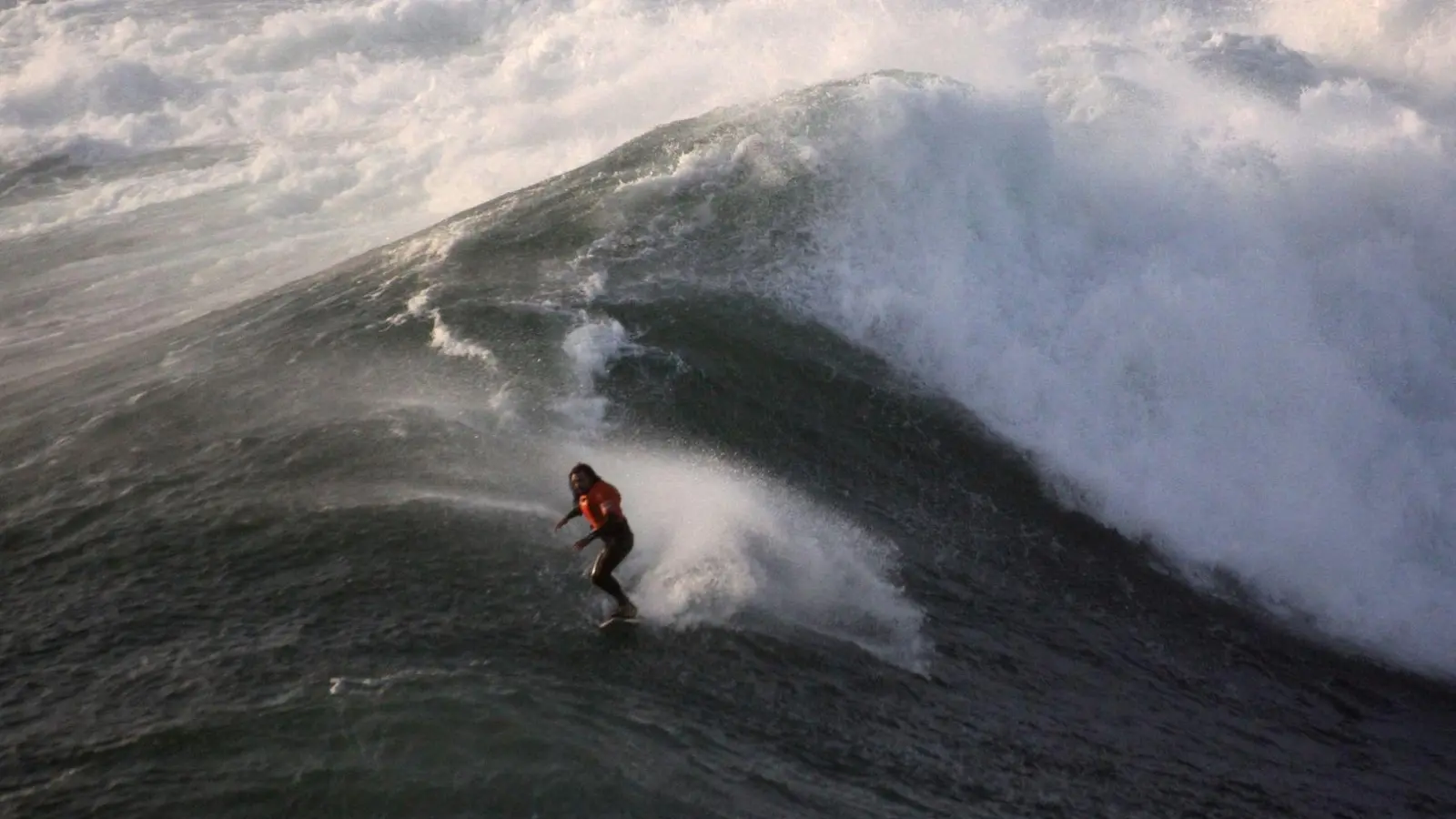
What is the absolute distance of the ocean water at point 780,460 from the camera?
8250 mm

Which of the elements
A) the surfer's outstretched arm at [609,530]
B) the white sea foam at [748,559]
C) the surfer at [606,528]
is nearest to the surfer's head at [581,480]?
the surfer at [606,528]

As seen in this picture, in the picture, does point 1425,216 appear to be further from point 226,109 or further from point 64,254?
point 226,109

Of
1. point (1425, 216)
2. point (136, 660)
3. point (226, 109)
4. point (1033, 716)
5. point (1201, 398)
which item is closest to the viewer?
point (136, 660)

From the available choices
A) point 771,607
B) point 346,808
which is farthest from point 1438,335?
point 346,808

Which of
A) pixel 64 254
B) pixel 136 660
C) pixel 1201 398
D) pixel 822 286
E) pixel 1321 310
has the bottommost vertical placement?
pixel 136 660

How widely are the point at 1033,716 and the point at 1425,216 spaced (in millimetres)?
12175

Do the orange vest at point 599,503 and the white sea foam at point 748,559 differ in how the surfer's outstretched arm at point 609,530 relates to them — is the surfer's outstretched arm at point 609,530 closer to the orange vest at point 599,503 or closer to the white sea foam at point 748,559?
the orange vest at point 599,503

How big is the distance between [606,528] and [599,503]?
206 millimetres

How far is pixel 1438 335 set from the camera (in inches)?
615

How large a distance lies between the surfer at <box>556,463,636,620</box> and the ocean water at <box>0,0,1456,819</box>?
1.17ft

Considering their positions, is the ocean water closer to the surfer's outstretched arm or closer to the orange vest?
the surfer's outstretched arm

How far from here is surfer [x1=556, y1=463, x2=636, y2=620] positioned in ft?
29.5

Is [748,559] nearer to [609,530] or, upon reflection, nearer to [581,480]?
[609,530]

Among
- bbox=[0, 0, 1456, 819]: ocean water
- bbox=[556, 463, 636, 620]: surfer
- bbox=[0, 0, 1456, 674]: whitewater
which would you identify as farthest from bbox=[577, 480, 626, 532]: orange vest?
bbox=[0, 0, 1456, 674]: whitewater
